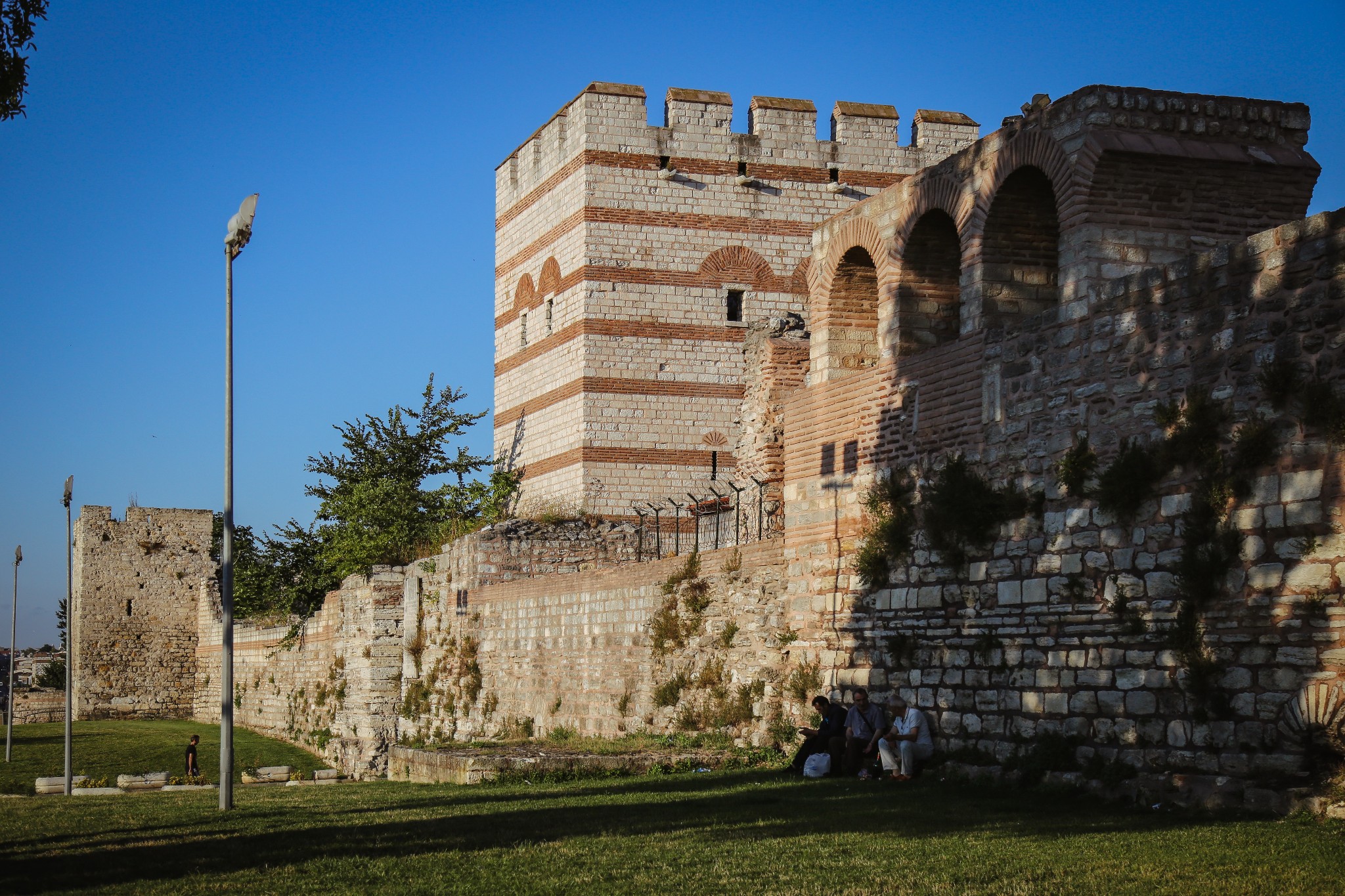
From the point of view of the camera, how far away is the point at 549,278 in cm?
2870

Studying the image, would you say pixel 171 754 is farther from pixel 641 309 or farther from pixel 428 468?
pixel 641 309

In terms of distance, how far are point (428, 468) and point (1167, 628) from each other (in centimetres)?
2735

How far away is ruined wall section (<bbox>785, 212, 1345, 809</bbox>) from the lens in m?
9.45

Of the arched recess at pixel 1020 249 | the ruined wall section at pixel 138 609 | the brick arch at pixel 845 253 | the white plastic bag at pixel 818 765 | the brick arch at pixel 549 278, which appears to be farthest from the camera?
the ruined wall section at pixel 138 609

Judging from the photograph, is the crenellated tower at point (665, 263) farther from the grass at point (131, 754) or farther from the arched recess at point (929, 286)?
the arched recess at point (929, 286)

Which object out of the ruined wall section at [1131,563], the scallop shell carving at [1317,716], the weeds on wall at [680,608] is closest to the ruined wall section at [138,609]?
the weeds on wall at [680,608]

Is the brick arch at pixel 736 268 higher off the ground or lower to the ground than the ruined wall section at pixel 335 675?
higher

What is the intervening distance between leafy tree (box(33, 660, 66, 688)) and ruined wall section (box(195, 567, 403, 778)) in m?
25.9

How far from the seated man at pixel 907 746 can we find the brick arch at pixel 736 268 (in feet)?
51.2

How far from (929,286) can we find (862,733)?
4653mm

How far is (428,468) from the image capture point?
118ft

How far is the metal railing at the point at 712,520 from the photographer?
746 inches

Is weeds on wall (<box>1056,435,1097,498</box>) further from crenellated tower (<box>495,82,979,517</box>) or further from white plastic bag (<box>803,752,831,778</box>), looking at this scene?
crenellated tower (<box>495,82,979,517</box>)

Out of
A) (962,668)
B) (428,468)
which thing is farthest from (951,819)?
(428,468)
